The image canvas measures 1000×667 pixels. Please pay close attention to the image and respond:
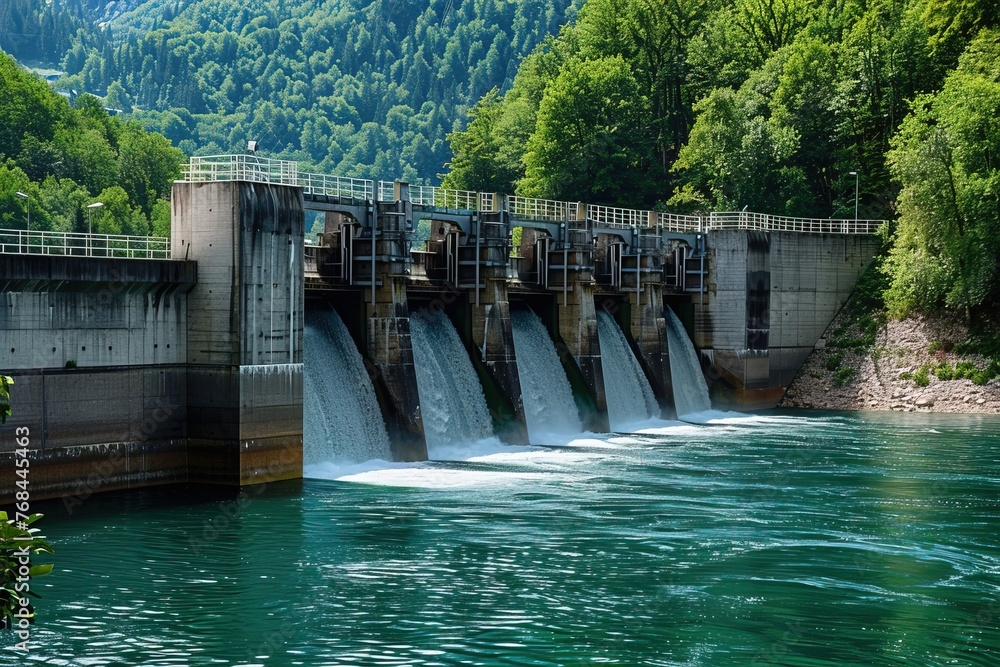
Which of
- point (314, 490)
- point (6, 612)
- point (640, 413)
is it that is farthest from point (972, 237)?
point (6, 612)

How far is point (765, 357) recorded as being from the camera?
7500cm

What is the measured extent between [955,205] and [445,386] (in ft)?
108

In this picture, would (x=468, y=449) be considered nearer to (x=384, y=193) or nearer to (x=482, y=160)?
(x=384, y=193)

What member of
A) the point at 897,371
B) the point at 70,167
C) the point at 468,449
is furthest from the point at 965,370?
the point at 70,167

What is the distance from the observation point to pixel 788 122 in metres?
93.2

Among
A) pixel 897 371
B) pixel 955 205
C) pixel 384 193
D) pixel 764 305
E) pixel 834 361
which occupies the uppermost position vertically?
pixel 955 205

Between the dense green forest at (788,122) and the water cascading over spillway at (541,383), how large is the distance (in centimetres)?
2284

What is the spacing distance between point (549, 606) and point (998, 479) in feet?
81.7

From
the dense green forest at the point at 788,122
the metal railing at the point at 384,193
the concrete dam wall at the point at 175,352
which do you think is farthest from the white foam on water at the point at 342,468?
the dense green forest at the point at 788,122

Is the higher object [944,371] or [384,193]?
[384,193]

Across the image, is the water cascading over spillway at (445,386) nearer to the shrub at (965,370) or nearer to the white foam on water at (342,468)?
the white foam on water at (342,468)

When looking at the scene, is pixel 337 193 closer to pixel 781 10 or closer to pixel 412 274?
pixel 412 274

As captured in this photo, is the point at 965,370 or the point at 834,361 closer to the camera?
the point at 965,370

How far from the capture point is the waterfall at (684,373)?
7144cm
